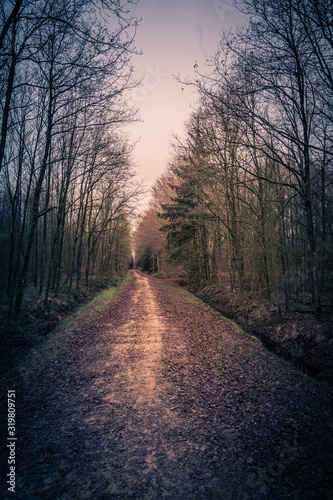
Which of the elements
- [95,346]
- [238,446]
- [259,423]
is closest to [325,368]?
[259,423]

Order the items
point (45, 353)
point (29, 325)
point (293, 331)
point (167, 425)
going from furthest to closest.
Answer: point (29, 325) → point (293, 331) → point (45, 353) → point (167, 425)

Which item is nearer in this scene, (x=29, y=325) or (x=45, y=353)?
(x=45, y=353)

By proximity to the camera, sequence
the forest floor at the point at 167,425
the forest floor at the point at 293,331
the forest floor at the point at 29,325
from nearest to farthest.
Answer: the forest floor at the point at 167,425 → the forest floor at the point at 293,331 → the forest floor at the point at 29,325

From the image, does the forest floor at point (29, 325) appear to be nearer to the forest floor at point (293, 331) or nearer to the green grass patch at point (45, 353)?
the green grass patch at point (45, 353)

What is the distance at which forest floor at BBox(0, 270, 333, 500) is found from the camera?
223 centimetres

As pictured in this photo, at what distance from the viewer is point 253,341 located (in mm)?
7000

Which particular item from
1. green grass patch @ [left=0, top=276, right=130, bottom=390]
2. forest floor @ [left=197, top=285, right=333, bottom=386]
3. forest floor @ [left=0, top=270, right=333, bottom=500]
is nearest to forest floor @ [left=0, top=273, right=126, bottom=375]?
green grass patch @ [left=0, top=276, right=130, bottom=390]

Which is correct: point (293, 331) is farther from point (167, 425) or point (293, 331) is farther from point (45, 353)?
point (45, 353)

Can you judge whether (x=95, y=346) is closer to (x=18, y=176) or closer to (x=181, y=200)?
(x=18, y=176)

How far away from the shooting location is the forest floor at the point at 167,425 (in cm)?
223

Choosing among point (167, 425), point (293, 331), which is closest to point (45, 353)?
point (167, 425)

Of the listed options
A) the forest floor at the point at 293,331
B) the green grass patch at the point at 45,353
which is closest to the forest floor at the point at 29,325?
the green grass patch at the point at 45,353

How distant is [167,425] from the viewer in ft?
10.1

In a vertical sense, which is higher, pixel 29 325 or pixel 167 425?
pixel 29 325
